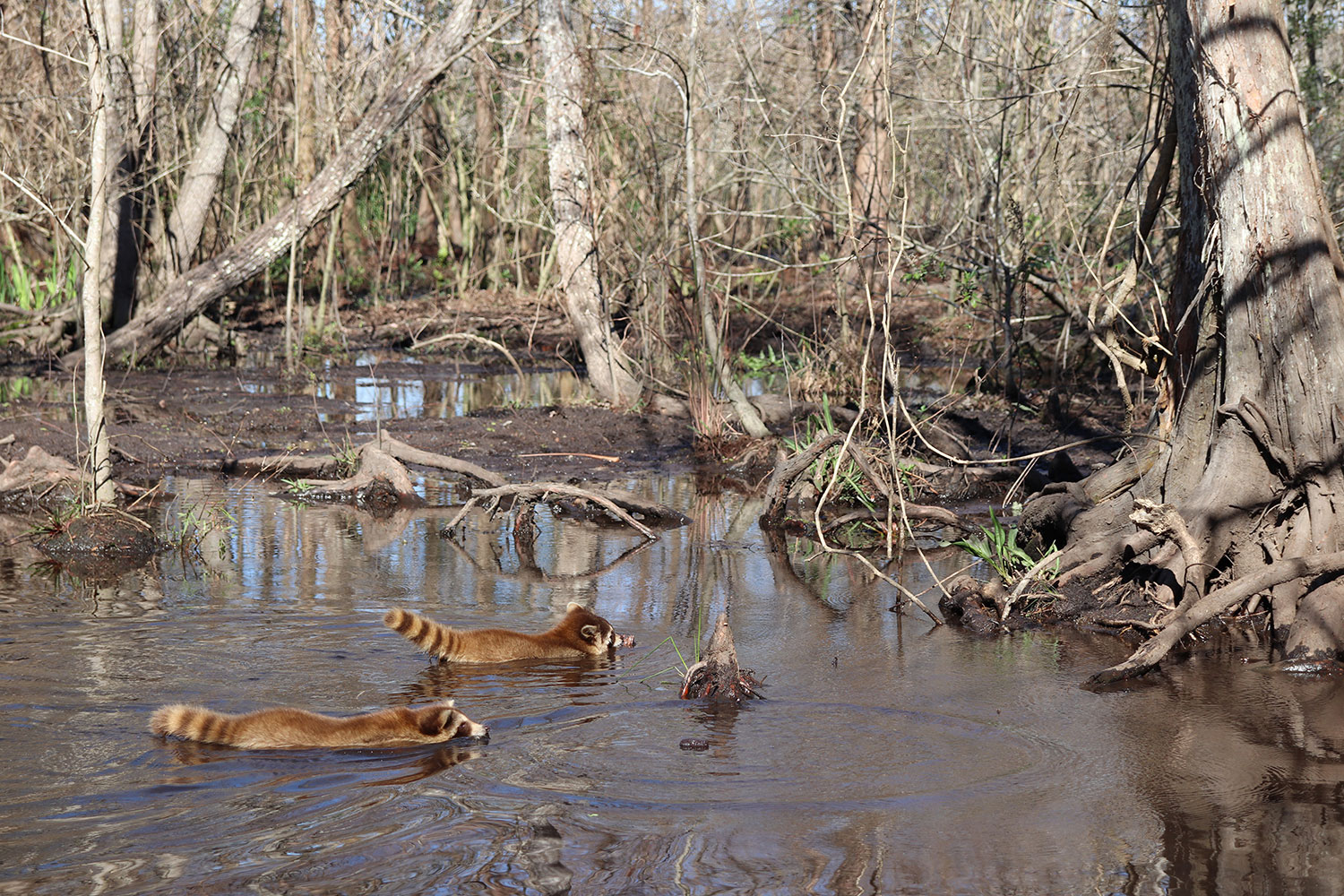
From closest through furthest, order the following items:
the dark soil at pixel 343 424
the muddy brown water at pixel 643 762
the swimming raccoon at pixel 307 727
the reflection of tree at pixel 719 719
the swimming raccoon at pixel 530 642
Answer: the muddy brown water at pixel 643 762 → the swimming raccoon at pixel 307 727 → the reflection of tree at pixel 719 719 → the swimming raccoon at pixel 530 642 → the dark soil at pixel 343 424

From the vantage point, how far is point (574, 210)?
14.5 metres

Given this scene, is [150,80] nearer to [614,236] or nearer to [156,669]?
[614,236]

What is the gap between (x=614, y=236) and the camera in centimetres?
1484

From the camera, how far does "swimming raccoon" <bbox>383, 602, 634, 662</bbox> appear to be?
5.95m

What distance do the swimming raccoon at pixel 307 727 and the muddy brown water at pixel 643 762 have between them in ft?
0.16

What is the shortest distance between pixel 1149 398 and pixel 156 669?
35.2ft

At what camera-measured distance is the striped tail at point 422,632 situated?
577 cm

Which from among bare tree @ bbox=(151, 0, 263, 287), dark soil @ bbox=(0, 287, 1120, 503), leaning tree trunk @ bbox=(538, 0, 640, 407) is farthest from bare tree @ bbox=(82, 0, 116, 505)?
bare tree @ bbox=(151, 0, 263, 287)

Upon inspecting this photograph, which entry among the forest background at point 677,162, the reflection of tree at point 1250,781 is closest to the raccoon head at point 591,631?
the reflection of tree at point 1250,781

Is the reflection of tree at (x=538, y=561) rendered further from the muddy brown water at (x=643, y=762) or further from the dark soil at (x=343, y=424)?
the dark soil at (x=343, y=424)

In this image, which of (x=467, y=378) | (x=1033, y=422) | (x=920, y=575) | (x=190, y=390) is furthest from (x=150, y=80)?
(x=920, y=575)

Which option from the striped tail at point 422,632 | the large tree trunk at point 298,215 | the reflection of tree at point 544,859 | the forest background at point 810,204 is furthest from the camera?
the large tree trunk at point 298,215

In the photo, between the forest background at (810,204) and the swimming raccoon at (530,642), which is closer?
the swimming raccoon at (530,642)

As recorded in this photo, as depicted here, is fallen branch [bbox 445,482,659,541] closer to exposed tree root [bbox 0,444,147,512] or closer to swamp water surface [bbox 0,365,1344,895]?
swamp water surface [bbox 0,365,1344,895]
